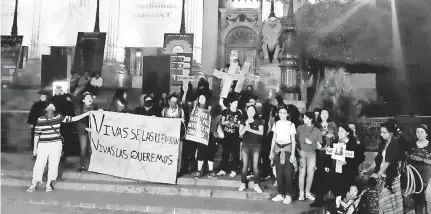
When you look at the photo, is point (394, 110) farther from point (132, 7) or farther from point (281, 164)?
point (132, 7)

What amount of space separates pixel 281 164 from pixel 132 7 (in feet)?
32.8

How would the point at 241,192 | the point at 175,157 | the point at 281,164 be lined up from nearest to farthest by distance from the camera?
1. the point at 281,164
2. the point at 241,192
3. the point at 175,157

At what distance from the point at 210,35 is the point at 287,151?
1333 cm

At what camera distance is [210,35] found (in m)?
18.4

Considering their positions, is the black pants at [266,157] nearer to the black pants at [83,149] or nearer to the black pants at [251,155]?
the black pants at [251,155]

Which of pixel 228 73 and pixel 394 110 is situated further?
pixel 394 110

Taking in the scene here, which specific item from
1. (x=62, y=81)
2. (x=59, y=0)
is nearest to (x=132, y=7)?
(x=59, y=0)

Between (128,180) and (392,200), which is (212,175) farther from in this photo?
(392,200)

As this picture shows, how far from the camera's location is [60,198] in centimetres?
617

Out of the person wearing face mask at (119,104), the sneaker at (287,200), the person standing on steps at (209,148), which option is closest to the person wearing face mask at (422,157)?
the sneaker at (287,200)

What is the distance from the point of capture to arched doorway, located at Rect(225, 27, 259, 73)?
1928 cm

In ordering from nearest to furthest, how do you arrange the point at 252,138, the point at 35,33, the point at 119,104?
1. the point at 252,138
2. the point at 119,104
3. the point at 35,33

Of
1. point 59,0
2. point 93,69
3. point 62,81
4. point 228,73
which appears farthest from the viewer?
point 59,0

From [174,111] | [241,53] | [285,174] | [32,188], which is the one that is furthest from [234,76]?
[241,53]
